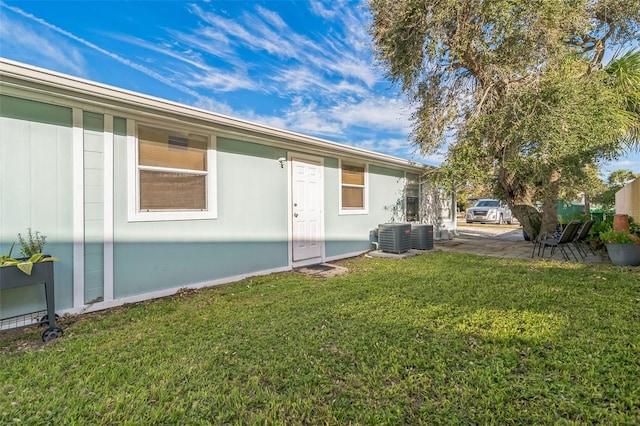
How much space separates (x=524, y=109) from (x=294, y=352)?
6.81 meters

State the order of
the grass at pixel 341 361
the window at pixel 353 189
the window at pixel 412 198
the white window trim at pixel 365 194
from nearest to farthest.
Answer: the grass at pixel 341 361 → the white window trim at pixel 365 194 → the window at pixel 353 189 → the window at pixel 412 198

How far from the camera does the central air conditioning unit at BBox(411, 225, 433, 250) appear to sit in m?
7.65

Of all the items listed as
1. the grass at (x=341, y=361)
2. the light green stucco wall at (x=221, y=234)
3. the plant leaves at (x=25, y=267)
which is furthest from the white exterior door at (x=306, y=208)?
the plant leaves at (x=25, y=267)

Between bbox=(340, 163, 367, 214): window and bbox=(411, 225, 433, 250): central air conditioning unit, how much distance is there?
1.47 meters

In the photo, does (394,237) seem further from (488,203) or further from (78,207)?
(488,203)

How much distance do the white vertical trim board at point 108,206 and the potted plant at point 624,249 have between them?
26.8 ft

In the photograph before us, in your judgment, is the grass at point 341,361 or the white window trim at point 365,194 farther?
the white window trim at point 365,194

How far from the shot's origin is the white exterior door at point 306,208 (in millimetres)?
5809

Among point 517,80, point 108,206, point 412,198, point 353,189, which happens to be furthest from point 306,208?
point 517,80

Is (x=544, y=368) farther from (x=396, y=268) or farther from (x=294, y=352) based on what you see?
(x=396, y=268)

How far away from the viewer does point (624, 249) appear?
5395 mm

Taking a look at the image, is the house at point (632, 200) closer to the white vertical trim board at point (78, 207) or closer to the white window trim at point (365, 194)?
the white window trim at point (365, 194)

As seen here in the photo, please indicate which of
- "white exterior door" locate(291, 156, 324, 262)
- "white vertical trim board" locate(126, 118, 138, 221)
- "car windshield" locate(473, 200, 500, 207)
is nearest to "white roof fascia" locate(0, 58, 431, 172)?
"white vertical trim board" locate(126, 118, 138, 221)

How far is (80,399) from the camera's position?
1.86 m
